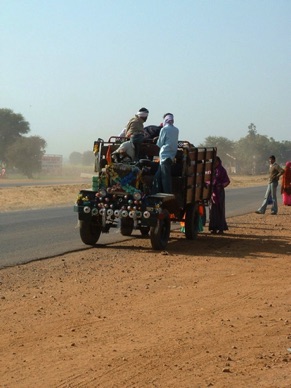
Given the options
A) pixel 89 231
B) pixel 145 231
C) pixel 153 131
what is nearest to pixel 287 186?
pixel 145 231

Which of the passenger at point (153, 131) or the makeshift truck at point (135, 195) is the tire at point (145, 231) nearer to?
the makeshift truck at point (135, 195)

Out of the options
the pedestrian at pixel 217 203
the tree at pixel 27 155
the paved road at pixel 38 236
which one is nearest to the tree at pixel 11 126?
the tree at pixel 27 155

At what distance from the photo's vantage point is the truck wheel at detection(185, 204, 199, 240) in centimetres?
1686

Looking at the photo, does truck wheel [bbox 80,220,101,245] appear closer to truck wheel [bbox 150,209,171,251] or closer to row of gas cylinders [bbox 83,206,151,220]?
row of gas cylinders [bbox 83,206,151,220]

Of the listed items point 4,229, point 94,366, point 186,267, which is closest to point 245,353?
point 94,366

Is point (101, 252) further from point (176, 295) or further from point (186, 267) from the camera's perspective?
point (176, 295)

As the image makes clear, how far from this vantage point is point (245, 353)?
7.27 metres

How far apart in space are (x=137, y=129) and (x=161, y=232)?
2079 millimetres

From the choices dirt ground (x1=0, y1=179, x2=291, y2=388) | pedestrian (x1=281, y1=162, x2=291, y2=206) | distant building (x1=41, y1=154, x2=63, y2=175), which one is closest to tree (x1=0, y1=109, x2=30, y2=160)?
distant building (x1=41, y1=154, x2=63, y2=175)

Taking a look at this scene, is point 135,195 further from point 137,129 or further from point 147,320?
point 147,320

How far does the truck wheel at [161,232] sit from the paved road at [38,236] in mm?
1400

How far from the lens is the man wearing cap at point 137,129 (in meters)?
15.4

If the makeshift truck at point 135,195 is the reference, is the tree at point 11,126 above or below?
above

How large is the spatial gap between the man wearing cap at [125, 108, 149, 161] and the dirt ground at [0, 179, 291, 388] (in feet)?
7.11
